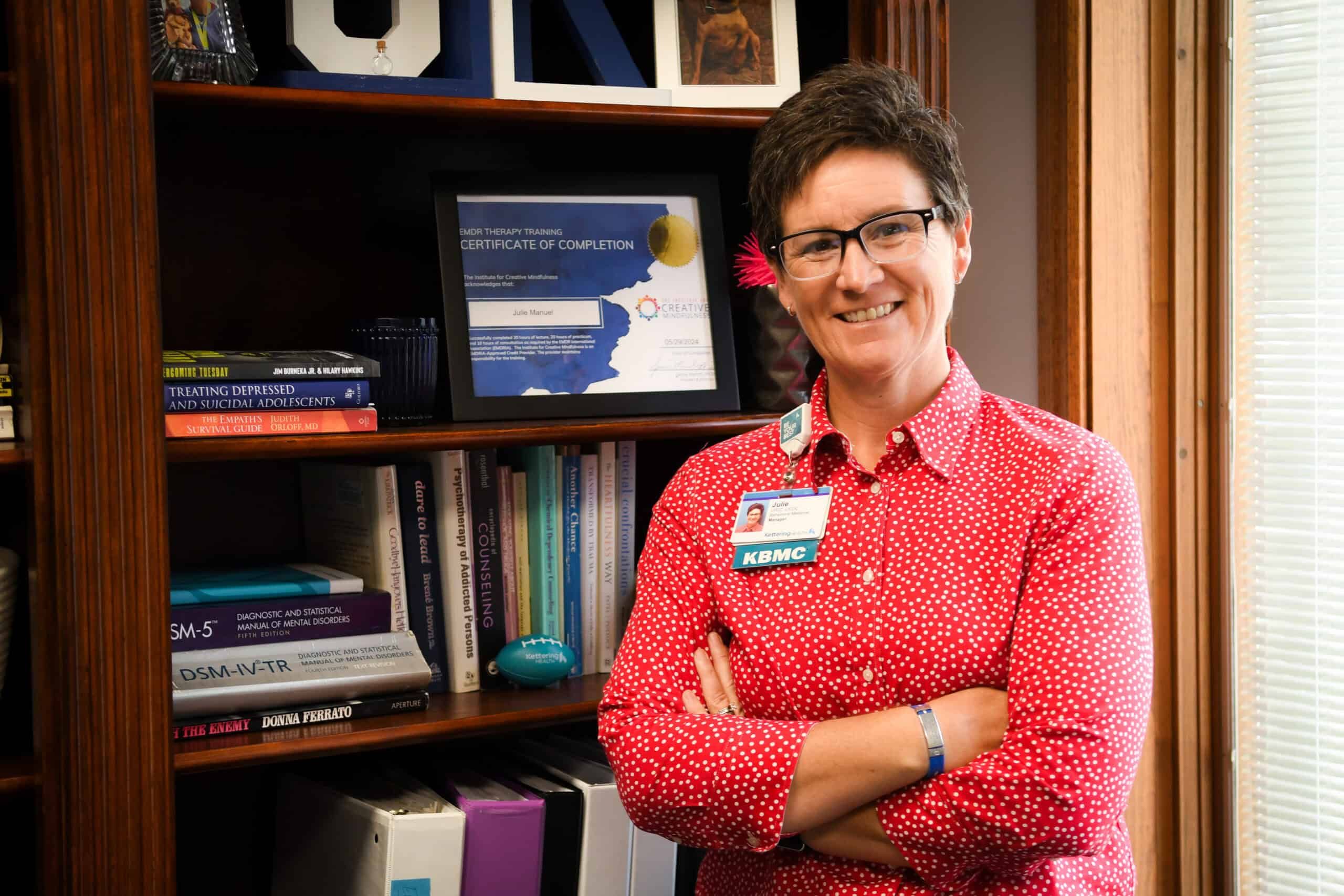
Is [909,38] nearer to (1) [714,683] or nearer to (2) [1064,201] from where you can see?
(2) [1064,201]

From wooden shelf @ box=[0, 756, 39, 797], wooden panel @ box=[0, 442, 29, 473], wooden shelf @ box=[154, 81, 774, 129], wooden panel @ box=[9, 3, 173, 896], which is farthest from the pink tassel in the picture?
wooden shelf @ box=[0, 756, 39, 797]

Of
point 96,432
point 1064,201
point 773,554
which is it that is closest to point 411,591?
point 96,432

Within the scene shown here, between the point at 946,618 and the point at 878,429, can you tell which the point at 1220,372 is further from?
Result: the point at 946,618

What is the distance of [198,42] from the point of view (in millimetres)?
1529

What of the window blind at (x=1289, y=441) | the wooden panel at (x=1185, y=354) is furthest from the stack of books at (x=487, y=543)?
the window blind at (x=1289, y=441)

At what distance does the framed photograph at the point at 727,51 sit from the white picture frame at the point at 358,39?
346mm

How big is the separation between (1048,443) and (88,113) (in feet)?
Result: 3.82

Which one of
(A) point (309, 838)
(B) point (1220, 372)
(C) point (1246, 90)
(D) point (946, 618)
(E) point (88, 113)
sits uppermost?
(C) point (1246, 90)

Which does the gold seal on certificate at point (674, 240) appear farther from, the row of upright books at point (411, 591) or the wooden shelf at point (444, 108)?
the row of upright books at point (411, 591)

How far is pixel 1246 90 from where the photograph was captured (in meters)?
1.94

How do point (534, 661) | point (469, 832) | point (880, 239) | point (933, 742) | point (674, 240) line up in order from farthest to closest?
point (674, 240), point (534, 661), point (469, 832), point (880, 239), point (933, 742)

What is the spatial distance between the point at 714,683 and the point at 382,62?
0.97m

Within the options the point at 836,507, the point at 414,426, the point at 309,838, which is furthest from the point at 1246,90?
the point at 309,838

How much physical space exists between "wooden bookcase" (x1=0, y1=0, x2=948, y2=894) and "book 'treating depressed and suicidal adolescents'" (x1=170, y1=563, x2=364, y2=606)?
92 mm
